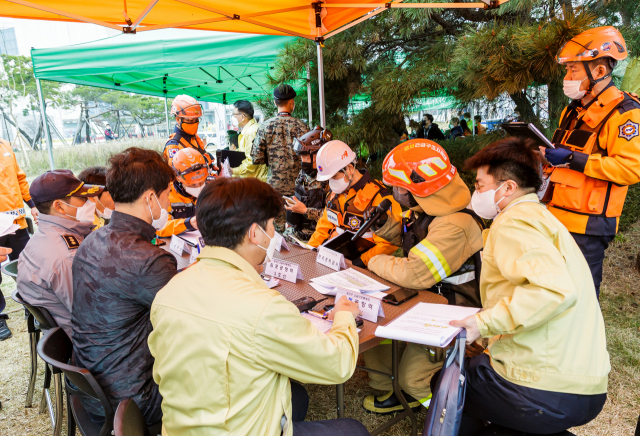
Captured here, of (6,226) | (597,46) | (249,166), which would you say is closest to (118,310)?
(6,226)

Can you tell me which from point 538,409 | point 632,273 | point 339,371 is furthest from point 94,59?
point 632,273

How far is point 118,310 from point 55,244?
0.77 metres

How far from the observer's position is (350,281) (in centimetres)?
208

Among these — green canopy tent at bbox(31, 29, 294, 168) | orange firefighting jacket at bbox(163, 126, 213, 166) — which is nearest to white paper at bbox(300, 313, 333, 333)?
orange firefighting jacket at bbox(163, 126, 213, 166)

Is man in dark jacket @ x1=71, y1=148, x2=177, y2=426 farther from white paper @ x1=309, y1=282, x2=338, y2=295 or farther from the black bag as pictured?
the black bag

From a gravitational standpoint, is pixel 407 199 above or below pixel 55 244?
above

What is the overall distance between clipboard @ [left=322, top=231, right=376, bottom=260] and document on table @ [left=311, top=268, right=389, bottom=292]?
226mm

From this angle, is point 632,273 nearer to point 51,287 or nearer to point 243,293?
point 243,293

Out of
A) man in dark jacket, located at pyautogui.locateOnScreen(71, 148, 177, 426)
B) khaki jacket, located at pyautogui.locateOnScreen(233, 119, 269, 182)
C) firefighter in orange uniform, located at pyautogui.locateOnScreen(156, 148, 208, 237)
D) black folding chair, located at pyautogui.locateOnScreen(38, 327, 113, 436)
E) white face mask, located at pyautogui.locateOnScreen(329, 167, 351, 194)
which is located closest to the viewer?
black folding chair, located at pyautogui.locateOnScreen(38, 327, 113, 436)

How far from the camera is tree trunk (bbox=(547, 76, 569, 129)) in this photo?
3.50 m

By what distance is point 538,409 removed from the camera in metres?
1.36

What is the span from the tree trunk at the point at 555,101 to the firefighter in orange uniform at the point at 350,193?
1955 millimetres

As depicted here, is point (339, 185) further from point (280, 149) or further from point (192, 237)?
point (280, 149)

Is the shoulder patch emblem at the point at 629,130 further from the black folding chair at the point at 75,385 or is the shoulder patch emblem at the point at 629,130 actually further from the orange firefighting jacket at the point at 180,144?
the orange firefighting jacket at the point at 180,144
